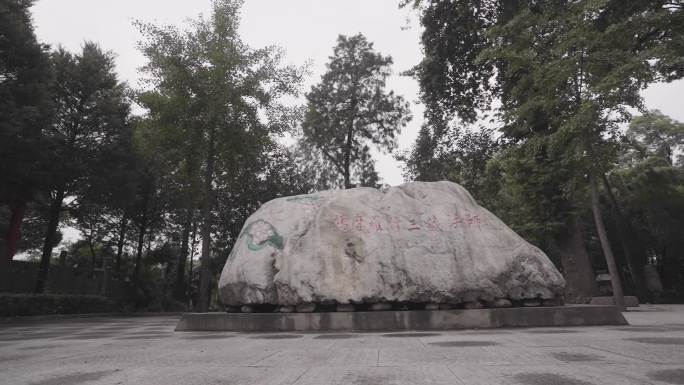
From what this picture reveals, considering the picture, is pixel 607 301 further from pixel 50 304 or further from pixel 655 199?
pixel 50 304

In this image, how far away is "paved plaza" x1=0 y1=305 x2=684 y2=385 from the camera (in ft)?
10.4

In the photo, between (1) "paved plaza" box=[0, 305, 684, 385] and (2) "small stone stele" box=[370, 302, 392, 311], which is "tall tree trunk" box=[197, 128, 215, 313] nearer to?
(2) "small stone stele" box=[370, 302, 392, 311]

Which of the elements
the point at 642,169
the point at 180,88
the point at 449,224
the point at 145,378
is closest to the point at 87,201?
the point at 180,88

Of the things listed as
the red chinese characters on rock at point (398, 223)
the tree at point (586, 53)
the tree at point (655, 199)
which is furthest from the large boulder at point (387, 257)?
the tree at point (655, 199)

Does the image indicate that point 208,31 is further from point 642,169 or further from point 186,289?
point 642,169

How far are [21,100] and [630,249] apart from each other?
105 ft

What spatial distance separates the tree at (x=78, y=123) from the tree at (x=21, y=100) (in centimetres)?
201

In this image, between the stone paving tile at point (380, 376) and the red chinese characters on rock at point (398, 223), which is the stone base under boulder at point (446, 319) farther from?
the stone paving tile at point (380, 376)

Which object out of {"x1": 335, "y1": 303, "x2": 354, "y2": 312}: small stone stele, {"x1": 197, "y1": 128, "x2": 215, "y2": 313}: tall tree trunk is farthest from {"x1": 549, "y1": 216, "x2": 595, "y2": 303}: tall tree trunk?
{"x1": 197, "y1": 128, "x2": 215, "y2": 313}: tall tree trunk

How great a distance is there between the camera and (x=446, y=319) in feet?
24.5

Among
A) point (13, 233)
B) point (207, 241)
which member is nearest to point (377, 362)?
point (207, 241)

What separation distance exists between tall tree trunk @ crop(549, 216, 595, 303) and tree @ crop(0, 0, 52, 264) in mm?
18679

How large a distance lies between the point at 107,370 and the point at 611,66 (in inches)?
261

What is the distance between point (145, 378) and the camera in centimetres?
345
